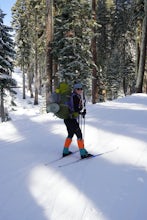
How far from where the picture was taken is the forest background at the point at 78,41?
2031 centimetres

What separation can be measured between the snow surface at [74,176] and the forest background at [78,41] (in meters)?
7.77

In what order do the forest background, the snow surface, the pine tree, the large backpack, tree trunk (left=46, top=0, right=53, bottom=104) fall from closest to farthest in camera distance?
the snow surface, the large backpack, tree trunk (left=46, top=0, right=53, bottom=104), the forest background, the pine tree

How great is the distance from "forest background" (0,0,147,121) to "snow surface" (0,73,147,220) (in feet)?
25.5

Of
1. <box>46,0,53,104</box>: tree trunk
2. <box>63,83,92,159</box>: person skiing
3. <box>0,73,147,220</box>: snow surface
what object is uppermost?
<box>46,0,53,104</box>: tree trunk

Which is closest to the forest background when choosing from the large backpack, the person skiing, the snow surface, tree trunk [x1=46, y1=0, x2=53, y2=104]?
tree trunk [x1=46, y1=0, x2=53, y2=104]

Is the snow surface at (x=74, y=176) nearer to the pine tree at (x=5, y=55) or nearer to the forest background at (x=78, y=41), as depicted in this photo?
the forest background at (x=78, y=41)

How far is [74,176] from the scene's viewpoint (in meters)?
6.00

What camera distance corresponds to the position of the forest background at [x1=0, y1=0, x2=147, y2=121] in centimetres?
2031

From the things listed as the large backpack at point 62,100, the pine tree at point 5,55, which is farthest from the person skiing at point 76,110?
the pine tree at point 5,55

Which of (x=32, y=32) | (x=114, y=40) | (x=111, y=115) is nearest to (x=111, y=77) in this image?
(x=114, y=40)

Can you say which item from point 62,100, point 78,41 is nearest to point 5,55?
point 78,41

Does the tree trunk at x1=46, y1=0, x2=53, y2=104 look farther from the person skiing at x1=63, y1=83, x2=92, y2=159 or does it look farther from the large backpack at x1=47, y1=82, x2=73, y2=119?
the large backpack at x1=47, y1=82, x2=73, y2=119

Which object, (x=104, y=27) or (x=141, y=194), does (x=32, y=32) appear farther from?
(x=141, y=194)

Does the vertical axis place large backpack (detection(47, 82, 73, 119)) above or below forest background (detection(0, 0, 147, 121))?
below
